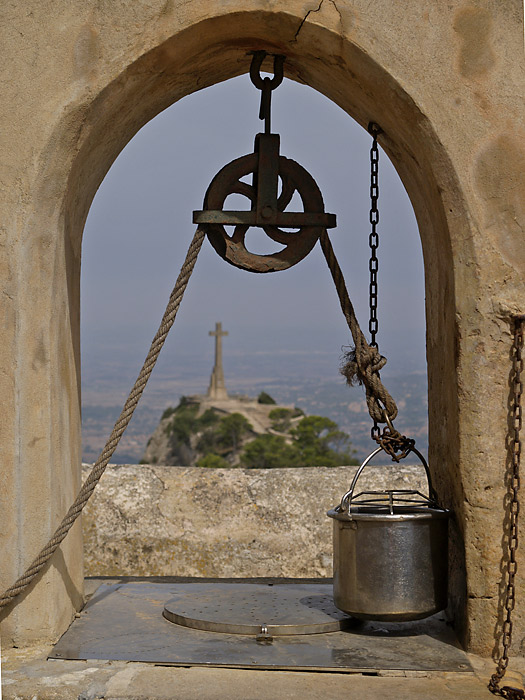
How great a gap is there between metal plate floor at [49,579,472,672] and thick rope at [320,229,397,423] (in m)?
0.87

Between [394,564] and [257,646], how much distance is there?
60cm

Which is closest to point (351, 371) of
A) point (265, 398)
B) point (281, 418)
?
point (281, 418)

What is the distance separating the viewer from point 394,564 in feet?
11.8

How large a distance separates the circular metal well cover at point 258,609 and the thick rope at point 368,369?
84cm

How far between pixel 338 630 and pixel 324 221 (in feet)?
5.56

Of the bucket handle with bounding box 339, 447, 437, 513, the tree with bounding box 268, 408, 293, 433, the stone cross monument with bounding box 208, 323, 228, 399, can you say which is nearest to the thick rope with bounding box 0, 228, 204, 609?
the bucket handle with bounding box 339, 447, 437, 513

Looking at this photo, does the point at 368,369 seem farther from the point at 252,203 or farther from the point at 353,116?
the point at 353,116

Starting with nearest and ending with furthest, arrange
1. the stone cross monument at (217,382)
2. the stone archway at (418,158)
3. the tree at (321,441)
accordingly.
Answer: the stone archway at (418,158)
the tree at (321,441)
the stone cross monument at (217,382)

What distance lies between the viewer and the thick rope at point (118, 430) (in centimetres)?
355

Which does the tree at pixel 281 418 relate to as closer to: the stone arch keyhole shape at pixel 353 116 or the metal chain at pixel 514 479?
the stone arch keyhole shape at pixel 353 116

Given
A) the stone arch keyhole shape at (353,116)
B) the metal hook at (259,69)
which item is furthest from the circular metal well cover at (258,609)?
the metal hook at (259,69)

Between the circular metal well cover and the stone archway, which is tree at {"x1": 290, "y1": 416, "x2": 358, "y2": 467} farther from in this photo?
the stone archway

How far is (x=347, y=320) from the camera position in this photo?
409cm

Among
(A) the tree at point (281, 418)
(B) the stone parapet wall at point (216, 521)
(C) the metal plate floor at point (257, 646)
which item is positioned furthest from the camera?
(A) the tree at point (281, 418)
